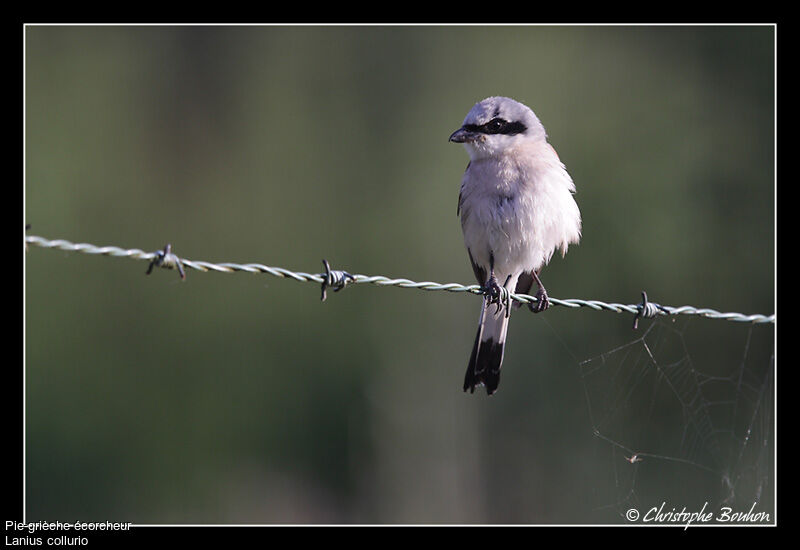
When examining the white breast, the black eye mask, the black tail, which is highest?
the black eye mask

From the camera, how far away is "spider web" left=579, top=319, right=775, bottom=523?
8.16 metres

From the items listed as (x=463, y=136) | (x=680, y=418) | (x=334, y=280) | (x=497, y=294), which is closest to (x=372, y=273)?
(x=680, y=418)

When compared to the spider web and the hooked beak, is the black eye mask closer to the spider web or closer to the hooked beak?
the hooked beak

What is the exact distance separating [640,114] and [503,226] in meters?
9.14

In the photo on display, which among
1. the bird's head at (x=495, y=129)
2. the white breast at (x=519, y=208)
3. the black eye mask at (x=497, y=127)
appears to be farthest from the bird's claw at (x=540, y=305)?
the black eye mask at (x=497, y=127)

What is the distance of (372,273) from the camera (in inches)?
511

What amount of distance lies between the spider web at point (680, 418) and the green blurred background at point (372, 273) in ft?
0.17

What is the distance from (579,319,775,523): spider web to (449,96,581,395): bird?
249 centimetres

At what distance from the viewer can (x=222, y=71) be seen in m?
16.6

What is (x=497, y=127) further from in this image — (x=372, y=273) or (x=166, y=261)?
(x=372, y=273)

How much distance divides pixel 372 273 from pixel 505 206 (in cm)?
780

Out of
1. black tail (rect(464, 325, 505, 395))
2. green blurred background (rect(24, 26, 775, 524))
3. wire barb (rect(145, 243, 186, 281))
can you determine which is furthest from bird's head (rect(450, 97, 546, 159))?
green blurred background (rect(24, 26, 775, 524))

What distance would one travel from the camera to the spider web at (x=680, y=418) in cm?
816

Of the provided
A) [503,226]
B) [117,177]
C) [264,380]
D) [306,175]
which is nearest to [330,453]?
[264,380]
